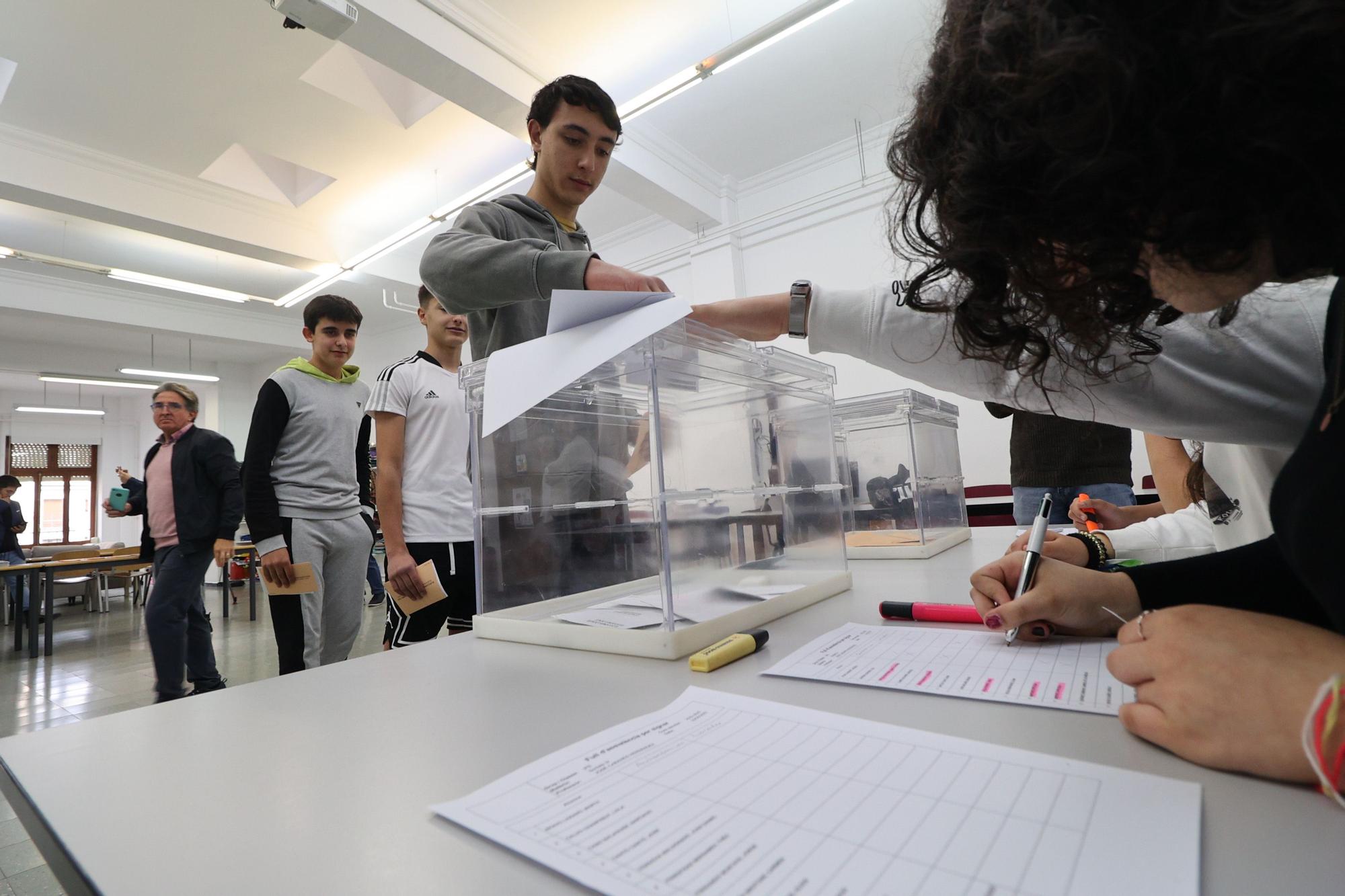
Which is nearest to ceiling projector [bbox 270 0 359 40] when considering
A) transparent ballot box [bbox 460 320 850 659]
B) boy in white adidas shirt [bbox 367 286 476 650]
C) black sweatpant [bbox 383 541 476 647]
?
boy in white adidas shirt [bbox 367 286 476 650]

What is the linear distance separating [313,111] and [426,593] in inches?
144

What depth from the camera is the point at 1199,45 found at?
31 centimetres

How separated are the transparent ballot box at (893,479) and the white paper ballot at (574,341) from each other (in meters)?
0.84

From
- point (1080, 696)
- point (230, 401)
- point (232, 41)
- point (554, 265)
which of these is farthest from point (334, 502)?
point (230, 401)

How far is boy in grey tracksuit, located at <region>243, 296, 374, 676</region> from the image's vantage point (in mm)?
1787

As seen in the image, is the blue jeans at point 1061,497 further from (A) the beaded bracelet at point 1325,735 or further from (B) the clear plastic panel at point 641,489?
(A) the beaded bracelet at point 1325,735

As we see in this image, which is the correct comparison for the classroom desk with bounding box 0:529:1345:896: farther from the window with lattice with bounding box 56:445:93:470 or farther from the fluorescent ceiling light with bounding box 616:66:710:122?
the window with lattice with bounding box 56:445:93:470

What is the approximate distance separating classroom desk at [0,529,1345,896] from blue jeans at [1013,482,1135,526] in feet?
5.91

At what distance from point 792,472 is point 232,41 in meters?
3.82

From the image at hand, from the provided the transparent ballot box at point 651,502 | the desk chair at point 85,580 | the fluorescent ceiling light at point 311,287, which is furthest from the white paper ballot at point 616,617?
the desk chair at point 85,580

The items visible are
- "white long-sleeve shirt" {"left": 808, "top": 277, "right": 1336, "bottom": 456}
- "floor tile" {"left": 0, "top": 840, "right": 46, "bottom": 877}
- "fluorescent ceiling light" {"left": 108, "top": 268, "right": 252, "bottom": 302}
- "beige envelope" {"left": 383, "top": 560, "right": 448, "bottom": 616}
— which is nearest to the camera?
"white long-sleeve shirt" {"left": 808, "top": 277, "right": 1336, "bottom": 456}

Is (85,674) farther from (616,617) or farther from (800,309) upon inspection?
(800,309)

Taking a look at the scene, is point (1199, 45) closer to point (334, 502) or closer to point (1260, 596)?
point (1260, 596)

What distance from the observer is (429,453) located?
167cm
